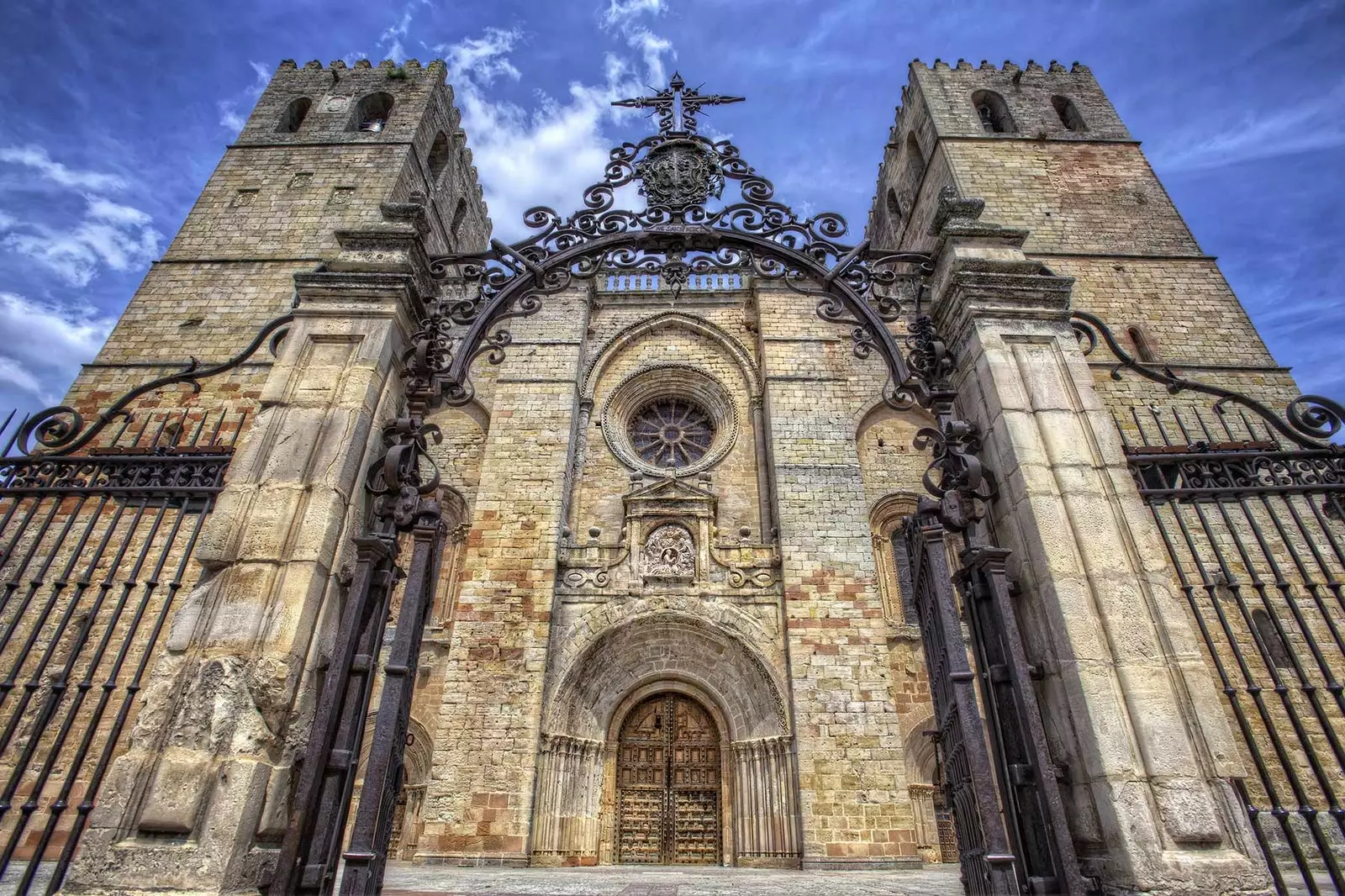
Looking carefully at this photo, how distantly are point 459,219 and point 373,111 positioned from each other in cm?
308

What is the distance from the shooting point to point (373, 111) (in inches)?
642

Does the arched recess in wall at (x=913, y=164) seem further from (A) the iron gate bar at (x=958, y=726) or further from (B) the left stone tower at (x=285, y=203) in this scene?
(A) the iron gate bar at (x=958, y=726)

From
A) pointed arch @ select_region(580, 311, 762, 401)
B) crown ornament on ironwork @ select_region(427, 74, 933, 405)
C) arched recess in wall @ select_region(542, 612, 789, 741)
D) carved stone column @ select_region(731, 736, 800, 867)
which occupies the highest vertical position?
pointed arch @ select_region(580, 311, 762, 401)

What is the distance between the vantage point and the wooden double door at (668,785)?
8625mm

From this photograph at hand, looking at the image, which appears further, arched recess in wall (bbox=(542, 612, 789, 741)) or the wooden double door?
arched recess in wall (bbox=(542, 612, 789, 741))

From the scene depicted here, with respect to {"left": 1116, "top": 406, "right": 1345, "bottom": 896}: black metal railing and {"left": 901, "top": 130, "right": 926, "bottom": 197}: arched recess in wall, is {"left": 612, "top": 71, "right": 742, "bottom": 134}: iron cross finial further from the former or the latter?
{"left": 901, "top": 130, "right": 926, "bottom": 197}: arched recess in wall

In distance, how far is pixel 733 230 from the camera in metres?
4.04

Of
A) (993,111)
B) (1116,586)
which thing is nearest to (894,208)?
(993,111)

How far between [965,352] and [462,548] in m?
8.90

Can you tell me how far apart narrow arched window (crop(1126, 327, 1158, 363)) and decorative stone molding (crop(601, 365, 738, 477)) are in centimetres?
674

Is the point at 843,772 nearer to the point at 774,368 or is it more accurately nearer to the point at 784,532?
the point at 784,532

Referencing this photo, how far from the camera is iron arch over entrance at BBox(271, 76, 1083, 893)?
2.39 metres

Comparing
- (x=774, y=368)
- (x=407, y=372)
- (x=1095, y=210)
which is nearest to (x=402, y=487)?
(x=407, y=372)

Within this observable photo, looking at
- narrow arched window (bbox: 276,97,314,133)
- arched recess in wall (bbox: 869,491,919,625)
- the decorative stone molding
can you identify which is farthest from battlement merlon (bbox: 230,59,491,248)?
arched recess in wall (bbox: 869,491,919,625)
